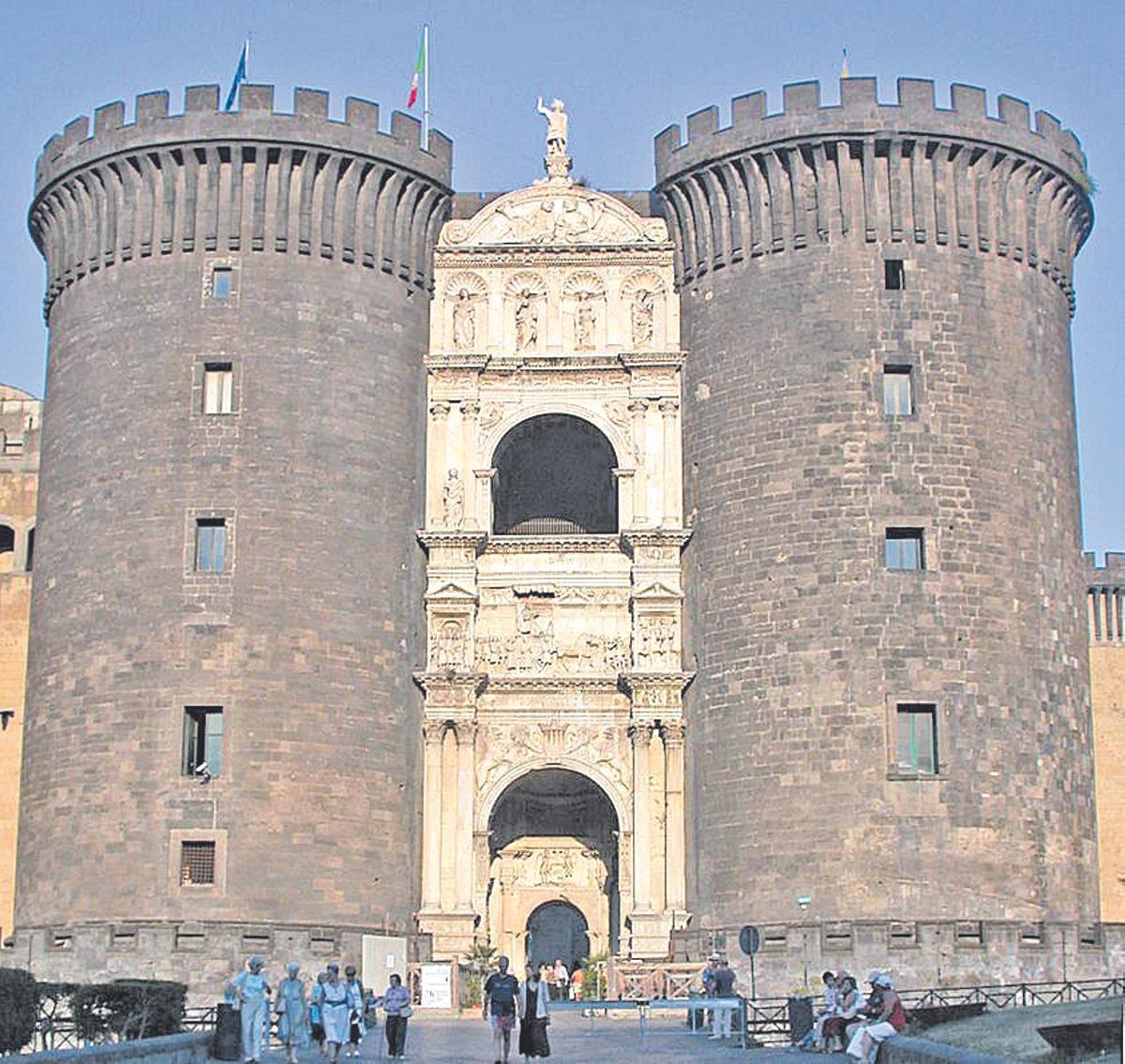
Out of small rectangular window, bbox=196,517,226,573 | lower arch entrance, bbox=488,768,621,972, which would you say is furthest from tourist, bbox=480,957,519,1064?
lower arch entrance, bbox=488,768,621,972

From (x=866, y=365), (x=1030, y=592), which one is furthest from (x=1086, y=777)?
(x=866, y=365)

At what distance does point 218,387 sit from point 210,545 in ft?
11.3

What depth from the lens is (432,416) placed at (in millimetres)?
44719

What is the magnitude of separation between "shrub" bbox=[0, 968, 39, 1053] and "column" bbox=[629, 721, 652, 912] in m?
20.7

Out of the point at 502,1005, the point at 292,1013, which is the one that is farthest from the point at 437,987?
the point at 502,1005

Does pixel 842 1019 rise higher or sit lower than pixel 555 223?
lower

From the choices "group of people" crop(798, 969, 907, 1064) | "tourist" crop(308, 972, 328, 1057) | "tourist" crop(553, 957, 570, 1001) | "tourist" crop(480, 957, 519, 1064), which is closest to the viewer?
"group of people" crop(798, 969, 907, 1064)

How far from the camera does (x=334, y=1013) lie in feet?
85.1

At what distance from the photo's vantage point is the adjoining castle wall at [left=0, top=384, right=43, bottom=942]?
45094 millimetres

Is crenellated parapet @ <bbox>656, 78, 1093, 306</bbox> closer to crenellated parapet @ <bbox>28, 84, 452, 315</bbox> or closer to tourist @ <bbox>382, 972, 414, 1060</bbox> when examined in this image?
crenellated parapet @ <bbox>28, 84, 452, 315</bbox>

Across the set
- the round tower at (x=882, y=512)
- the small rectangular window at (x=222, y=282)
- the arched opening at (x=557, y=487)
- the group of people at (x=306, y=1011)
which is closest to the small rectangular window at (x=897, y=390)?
the round tower at (x=882, y=512)

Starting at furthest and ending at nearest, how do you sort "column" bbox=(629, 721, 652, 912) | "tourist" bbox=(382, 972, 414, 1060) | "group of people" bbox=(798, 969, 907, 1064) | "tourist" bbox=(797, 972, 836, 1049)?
"column" bbox=(629, 721, 652, 912) < "tourist" bbox=(797, 972, 836, 1049) < "tourist" bbox=(382, 972, 414, 1060) < "group of people" bbox=(798, 969, 907, 1064)

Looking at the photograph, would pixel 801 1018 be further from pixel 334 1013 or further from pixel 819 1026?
pixel 334 1013

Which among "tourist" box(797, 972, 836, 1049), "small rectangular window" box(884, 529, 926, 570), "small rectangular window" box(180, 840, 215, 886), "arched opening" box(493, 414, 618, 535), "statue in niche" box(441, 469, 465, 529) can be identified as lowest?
"tourist" box(797, 972, 836, 1049)
